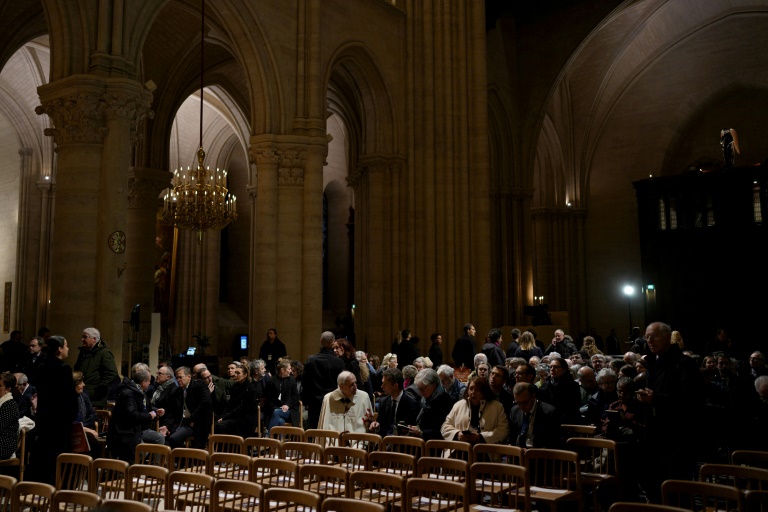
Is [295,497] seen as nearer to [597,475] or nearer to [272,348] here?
[597,475]

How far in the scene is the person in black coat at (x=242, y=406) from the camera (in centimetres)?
863

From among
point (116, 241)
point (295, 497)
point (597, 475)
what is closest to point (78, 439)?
point (295, 497)

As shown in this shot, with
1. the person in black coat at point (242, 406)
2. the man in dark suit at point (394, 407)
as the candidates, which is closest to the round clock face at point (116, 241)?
the person in black coat at point (242, 406)

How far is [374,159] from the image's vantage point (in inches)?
731

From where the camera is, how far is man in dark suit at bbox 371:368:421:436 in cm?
734

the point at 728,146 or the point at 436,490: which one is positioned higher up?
the point at 728,146

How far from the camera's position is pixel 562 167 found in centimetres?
3180

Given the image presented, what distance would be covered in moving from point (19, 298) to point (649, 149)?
25.1m

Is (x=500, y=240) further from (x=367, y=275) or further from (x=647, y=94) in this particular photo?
(x=647, y=94)

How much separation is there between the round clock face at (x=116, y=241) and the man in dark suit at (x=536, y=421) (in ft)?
23.0

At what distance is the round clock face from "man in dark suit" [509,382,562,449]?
700 centimetres

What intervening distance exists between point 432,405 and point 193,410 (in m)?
2.90

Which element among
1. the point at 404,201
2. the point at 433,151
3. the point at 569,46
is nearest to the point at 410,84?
the point at 433,151

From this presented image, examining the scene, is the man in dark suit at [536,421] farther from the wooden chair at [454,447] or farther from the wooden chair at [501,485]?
the wooden chair at [454,447]
